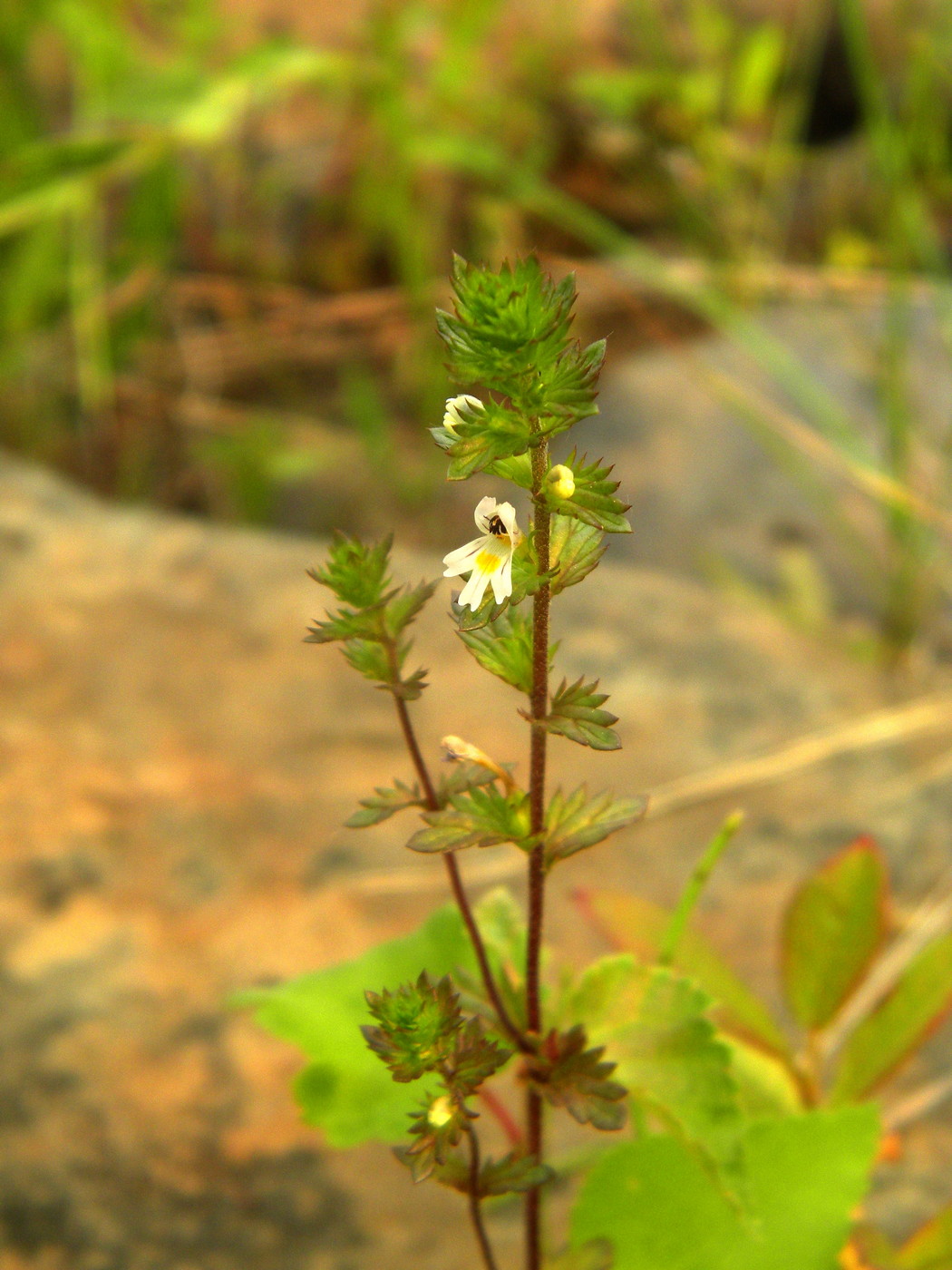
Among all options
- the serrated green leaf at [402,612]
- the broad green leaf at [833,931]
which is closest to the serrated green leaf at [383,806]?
the serrated green leaf at [402,612]

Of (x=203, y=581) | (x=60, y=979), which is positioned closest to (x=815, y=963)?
(x=60, y=979)

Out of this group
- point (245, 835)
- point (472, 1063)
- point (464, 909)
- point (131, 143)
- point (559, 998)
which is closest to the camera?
point (472, 1063)

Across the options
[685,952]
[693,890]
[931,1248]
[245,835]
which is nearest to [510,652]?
[693,890]

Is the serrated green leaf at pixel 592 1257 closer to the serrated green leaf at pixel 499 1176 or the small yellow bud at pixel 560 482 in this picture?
the serrated green leaf at pixel 499 1176

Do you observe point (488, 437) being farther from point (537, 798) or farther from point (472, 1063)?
point (472, 1063)

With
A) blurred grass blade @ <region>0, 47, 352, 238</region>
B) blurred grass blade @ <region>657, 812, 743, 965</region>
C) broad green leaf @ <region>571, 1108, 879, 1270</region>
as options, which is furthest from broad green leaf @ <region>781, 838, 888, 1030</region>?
blurred grass blade @ <region>0, 47, 352, 238</region>

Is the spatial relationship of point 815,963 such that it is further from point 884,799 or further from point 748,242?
point 748,242
